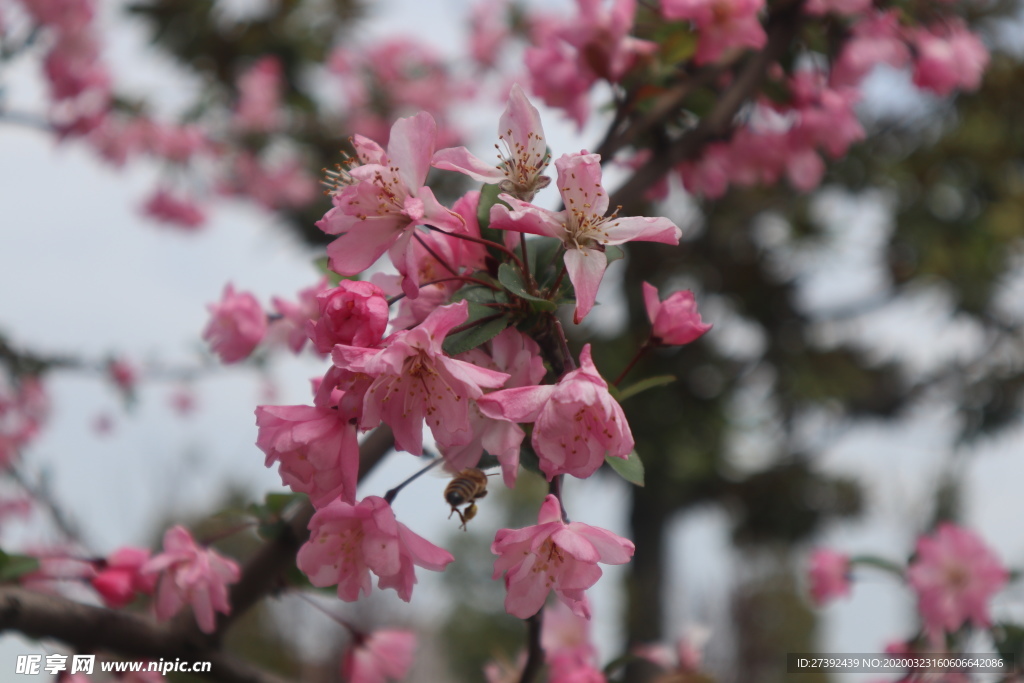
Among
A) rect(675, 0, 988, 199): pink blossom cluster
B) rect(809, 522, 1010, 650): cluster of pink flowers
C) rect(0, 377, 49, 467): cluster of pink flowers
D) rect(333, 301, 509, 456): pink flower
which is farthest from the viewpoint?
rect(0, 377, 49, 467): cluster of pink flowers

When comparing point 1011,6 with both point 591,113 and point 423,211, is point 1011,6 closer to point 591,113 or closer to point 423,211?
point 591,113

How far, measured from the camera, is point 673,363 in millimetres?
4715

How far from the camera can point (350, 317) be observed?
488 mm

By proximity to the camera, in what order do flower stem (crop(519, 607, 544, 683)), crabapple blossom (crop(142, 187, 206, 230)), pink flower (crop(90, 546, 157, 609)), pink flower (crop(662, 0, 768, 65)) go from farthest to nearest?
1. crabapple blossom (crop(142, 187, 206, 230))
2. pink flower (crop(662, 0, 768, 65))
3. pink flower (crop(90, 546, 157, 609))
4. flower stem (crop(519, 607, 544, 683))

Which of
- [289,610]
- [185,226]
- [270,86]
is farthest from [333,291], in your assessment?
[289,610]

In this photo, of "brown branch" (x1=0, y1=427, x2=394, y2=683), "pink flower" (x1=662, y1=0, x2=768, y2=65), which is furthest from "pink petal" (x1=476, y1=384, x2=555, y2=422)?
"pink flower" (x1=662, y1=0, x2=768, y2=65)

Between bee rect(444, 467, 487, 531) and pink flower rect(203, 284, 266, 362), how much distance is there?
336 mm

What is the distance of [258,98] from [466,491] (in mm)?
3810

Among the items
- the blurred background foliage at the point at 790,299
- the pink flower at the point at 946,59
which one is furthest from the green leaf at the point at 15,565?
the blurred background foliage at the point at 790,299

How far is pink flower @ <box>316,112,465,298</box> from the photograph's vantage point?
511 mm

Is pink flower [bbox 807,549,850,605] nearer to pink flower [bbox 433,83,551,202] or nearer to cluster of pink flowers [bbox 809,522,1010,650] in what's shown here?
cluster of pink flowers [bbox 809,522,1010,650]

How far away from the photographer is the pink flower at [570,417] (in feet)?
1.53

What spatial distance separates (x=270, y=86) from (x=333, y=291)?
12.5ft

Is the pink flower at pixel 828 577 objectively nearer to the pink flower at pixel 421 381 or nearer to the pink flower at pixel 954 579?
the pink flower at pixel 954 579
